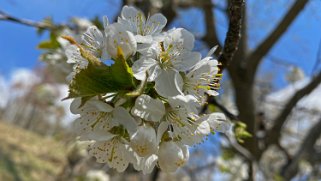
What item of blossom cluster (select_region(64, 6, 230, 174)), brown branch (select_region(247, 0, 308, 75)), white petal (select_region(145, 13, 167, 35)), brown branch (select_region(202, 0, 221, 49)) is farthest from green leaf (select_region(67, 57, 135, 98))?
brown branch (select_region(202, 0, 221, 49))

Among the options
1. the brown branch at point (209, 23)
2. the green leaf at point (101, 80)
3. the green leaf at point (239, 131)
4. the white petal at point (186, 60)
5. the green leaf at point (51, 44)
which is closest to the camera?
the green leaf at point (101, 80)

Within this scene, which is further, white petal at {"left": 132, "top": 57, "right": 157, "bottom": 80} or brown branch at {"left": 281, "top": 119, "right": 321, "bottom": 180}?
brown branch at {"left": 281, "top": 119, "right": 321, "bottom": 180}

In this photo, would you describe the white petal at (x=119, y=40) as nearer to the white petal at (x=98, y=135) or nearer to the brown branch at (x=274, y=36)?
the white petal at (x=98, y=135)

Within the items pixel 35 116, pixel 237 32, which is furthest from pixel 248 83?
pixel 35 116

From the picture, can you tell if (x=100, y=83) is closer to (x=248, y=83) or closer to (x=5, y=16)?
(x=5, y=16)

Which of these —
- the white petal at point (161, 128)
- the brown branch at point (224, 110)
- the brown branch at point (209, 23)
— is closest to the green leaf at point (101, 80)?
the white petal at point (161, 128)

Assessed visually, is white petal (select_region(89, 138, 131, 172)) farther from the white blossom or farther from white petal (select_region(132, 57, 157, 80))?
the white blossom

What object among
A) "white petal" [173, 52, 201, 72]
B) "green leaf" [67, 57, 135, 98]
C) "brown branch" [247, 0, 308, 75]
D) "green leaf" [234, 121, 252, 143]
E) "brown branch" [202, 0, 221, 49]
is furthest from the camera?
"brown branch" [202, 0, 221, 49]

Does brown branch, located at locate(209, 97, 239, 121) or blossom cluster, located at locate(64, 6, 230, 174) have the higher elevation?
blossom cluster, located at locate(64, 6, 230, 174)
